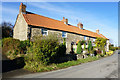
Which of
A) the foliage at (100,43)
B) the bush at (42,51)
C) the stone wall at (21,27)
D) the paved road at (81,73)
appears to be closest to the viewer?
the paved road at (81,73)

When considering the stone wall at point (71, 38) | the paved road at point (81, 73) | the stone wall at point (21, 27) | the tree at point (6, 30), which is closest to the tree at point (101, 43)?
the stone wall at point (71, 38)

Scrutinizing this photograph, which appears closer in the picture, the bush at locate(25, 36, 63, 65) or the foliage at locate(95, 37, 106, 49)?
the bush at locate(25, 36, 63, 65)

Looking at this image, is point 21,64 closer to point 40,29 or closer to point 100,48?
point 40,29

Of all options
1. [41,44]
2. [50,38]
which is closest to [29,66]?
[41,44]

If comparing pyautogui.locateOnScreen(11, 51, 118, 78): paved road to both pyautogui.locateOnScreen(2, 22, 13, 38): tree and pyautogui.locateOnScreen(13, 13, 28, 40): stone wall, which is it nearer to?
pyautogui.locateOnScreen(13, 13, 28, 40): stone wall

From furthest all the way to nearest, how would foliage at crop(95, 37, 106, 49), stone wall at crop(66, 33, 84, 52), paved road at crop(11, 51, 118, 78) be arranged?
foliage at crop(95, 37, 106, 49)
stone wall at crop(66, 33, 84, 52)
paved road at crop(11, 51, 118, 78)

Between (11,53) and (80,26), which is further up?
(80,26)

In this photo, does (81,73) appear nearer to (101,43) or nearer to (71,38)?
(71,38)

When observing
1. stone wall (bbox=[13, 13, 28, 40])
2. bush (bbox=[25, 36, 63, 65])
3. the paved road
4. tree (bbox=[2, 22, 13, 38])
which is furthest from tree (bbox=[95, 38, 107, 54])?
tree (bbox=[2, 22, 13, 38])

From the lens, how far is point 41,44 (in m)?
9.64

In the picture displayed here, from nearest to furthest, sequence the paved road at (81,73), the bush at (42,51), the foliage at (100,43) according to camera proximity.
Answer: the paved road at (81,73) → the bush at (42,51) → the foliage at (100,43)

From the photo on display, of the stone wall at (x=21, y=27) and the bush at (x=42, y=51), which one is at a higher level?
the stone wall at (x=21, y=27)

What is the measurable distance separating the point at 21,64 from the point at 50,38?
15.2 feet

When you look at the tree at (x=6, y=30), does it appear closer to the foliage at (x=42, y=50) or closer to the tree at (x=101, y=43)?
the foliage at (x=42, y=50)
